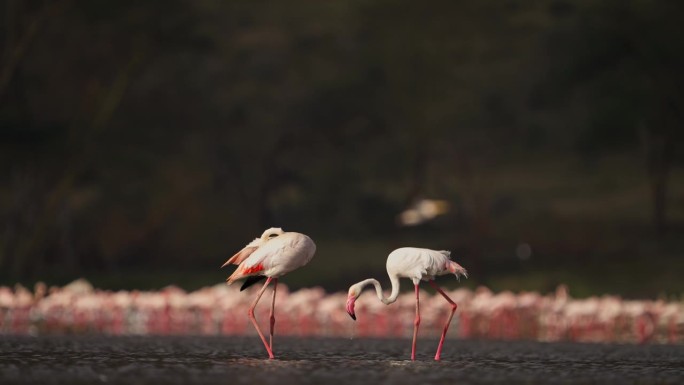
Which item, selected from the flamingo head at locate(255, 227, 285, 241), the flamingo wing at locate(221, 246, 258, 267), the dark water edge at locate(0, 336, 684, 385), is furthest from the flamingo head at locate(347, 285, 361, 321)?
the flamingo wing at locate(221, 246, 258, 267)

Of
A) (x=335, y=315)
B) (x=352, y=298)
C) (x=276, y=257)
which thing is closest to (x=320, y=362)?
(x=352, y=298)

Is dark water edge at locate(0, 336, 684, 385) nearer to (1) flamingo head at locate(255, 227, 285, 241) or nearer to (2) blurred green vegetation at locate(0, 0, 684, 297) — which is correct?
(1) flamingo head at locate(255, 227, 285, 241)

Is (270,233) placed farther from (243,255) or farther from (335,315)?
(335,315)

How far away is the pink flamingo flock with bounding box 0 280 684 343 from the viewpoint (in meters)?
28.1

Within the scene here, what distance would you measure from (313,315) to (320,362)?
12.1 meters

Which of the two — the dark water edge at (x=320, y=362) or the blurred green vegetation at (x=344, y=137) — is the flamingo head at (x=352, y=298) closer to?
the dark water edge at (x=320, y=362)

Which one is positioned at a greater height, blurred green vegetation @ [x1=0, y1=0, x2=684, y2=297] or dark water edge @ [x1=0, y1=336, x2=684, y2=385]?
blurred green vegetation @ [x1=0, y1=0, x2=684, y2=297]

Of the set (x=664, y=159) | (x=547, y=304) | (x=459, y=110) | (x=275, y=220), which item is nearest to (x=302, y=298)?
(x=547, y=304)

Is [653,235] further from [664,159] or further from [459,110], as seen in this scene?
[459,110]

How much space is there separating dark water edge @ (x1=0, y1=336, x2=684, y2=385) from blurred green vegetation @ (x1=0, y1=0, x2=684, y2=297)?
15.9m

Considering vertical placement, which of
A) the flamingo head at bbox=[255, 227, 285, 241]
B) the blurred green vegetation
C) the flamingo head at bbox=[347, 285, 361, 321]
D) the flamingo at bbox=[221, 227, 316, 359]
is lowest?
the flamingo head at bbox=[347, 285, 361, 321]

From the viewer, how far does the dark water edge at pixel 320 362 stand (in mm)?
14680

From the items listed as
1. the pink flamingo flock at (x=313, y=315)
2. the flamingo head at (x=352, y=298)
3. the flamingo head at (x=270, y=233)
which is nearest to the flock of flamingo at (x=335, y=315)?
the pink flamingo flock at (x=313, y=315)

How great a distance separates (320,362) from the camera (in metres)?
17.2
